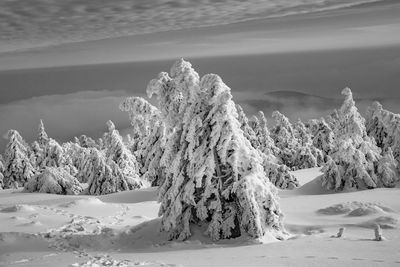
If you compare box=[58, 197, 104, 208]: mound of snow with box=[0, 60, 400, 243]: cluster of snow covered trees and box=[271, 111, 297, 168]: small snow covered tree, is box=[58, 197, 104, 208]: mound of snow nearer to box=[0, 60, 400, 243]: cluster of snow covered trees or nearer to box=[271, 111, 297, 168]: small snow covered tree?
box=[0, 60, 400, 243]: cluster of snow covered trees

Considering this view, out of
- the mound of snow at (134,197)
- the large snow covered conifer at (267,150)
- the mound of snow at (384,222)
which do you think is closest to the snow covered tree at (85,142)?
the large snow covered conifer at (267,150)

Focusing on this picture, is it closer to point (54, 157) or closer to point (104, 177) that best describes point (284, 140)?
point (54, 157)

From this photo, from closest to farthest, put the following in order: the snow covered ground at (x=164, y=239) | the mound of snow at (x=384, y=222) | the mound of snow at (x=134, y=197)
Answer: the snow covered ground at (x=164, y=239) < the mound of snow at (x=384, y=222) < the mound of snow at (x=134, y=197)

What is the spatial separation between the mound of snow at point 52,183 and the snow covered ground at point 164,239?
7.55 m

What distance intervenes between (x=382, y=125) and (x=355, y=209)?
2847 centimetres

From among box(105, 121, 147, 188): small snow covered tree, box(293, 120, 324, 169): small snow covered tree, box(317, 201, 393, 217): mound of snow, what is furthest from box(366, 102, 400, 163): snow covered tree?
box(105, 121, 147, 188): small snow covered tree

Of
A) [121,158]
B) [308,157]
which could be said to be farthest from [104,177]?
[308,157]

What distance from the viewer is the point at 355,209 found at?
22.2m

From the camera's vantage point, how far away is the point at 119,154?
42.3 metres

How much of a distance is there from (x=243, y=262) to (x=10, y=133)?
47.0 metres

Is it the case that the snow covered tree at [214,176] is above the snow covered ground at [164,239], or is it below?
above

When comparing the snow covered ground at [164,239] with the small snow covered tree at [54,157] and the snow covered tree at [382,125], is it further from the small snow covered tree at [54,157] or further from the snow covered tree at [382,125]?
the small snow covered tree at [54,157]

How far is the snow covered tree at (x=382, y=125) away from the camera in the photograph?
44188 mm

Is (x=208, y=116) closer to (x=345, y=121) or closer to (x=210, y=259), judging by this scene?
(x=210, y=259)
